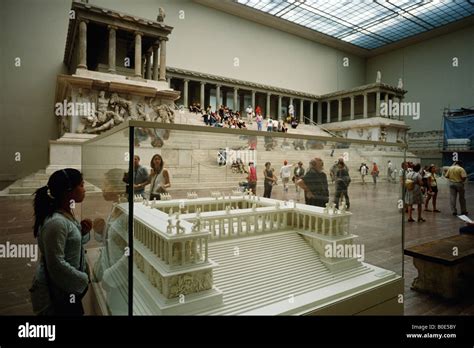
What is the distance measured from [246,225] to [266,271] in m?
0.88

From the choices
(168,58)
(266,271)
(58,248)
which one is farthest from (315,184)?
(168,58)

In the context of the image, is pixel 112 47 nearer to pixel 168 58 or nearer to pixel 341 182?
pixel 168 58

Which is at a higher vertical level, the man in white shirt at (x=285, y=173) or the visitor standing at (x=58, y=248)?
the man in white shirt at (x=285, y=173)

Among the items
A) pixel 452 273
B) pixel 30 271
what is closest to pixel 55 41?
pixel 30 271

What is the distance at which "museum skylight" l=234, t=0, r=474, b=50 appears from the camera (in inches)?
1138

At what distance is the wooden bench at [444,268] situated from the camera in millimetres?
4203

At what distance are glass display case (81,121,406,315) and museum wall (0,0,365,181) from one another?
760 inches

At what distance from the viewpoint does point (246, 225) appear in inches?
151

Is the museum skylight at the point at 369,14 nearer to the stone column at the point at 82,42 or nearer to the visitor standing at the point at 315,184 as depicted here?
the stone column at the point at 82,42

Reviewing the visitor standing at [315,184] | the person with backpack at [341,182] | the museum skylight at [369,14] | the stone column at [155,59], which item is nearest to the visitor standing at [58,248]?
the visitor standing at [315,184]

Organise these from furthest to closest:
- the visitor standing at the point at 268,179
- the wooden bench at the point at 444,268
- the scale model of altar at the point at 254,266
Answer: the wooden bench at the point at 444,268 → the visitor standing at the point at 268,179 → the scale model of altar at the point at 254,266

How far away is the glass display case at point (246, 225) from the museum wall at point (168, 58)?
19.3 m

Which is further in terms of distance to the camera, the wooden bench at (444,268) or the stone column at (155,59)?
the stone column at (155,59)
